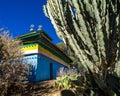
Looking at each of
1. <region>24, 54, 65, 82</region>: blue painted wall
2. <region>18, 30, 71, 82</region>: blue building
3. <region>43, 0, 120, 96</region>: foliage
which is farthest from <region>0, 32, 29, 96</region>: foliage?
<region>43, 0, 120, 96</region>: foliage

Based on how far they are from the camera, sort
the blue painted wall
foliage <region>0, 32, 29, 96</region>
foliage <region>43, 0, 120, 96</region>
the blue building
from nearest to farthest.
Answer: foliage <region>43, 0, 120, 96</region>
foliage <region>0, 32, 29, 96</region>
the blue painted wall
the blue building

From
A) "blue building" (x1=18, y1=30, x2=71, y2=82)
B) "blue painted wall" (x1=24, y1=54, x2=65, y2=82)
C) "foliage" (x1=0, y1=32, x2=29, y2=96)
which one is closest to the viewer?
"foliage" (x1=0, y1=32, x2=29, y2=96)

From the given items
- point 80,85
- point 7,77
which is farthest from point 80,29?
point 7,77

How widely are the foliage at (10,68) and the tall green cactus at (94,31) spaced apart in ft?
20.1

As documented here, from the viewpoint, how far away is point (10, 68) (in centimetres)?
1204

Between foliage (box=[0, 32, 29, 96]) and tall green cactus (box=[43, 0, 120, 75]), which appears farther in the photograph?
foliage (box=[0, 32, 29, 96])

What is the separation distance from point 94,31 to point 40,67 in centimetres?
1124

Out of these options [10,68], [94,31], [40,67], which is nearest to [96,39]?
[94,31]

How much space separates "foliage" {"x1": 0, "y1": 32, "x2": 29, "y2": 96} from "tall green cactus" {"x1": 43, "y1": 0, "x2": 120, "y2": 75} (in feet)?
20.1

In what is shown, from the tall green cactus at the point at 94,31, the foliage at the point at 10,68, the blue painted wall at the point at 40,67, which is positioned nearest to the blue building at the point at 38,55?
the blue painted wall at the point at 40,67

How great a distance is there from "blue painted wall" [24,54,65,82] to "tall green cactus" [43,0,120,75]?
8392 mm

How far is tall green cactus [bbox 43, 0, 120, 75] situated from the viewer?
568 cm

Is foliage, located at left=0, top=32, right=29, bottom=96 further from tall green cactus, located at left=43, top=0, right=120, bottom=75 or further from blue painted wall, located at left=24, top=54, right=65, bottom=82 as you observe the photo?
tall green cactus, located at left=43, top=0, right=120, bottom=75

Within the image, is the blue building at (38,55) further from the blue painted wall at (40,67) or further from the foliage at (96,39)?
the foliage at (96,39)
